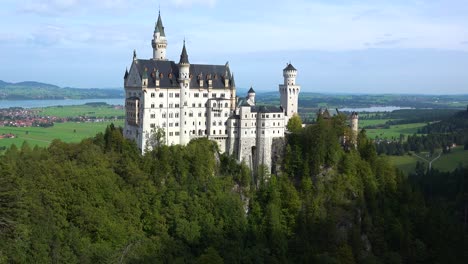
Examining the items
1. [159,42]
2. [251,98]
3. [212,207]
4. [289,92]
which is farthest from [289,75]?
[212,207]

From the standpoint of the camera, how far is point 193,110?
3076 inches

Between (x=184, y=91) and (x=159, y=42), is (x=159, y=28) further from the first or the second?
(x=184, y=91)

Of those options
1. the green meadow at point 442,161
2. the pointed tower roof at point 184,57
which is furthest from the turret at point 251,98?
the green meadow at point 442,161

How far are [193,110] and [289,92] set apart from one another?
1766cm

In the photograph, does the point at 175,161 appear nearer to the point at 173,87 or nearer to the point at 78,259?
the point at 173,87

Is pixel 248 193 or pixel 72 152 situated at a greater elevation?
pixel 72 152

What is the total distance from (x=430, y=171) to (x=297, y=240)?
62.8 metres

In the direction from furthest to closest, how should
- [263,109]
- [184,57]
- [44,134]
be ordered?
[44,134] → [263,109] → [184,57]

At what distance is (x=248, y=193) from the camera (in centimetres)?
7656

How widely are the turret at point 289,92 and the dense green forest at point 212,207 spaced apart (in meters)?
5.32

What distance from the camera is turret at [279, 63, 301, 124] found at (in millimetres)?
85875

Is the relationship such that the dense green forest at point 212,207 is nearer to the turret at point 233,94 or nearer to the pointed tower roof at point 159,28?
the turret at point 233,94

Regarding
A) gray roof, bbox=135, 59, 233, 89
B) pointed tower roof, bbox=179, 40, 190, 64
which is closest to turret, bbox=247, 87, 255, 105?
gray roof, bbox=135, 59, 233, 89

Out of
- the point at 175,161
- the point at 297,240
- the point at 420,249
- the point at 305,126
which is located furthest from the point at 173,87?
the point at 420,249
